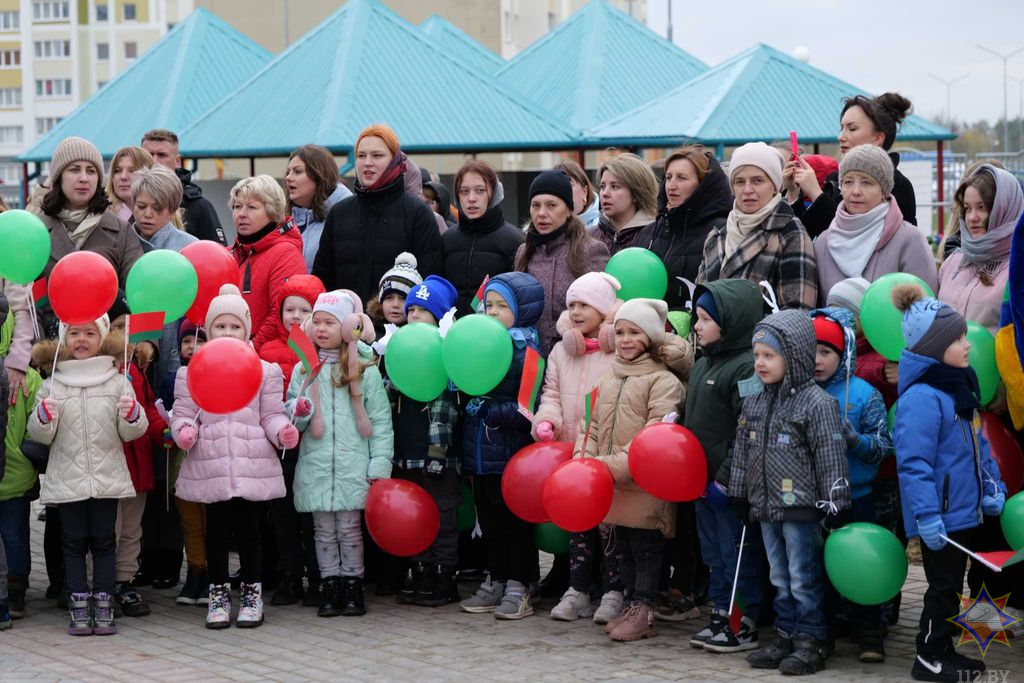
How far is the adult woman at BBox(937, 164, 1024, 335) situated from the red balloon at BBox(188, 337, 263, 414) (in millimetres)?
3218

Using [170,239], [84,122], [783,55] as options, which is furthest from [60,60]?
[170,239]

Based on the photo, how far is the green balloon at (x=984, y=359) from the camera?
598 centimetres

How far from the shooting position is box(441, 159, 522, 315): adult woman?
7.46m

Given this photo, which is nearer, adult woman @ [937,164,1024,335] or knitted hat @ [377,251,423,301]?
adult woman @ [937,164,1024,335]

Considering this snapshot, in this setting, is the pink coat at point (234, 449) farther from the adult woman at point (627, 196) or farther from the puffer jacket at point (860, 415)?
the puffer jacket at point (860, 415)

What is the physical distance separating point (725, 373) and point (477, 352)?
116 cm

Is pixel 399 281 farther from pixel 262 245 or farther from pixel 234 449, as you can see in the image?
pixel 234 449

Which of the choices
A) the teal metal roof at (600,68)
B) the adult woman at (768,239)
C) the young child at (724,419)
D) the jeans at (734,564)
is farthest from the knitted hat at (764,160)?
the teal metal roof at (600,68)

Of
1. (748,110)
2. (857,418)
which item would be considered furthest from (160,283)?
(748,110)

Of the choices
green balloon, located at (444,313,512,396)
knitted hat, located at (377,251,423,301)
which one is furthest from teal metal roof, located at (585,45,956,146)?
green balloon, located at (444,313,512,396)

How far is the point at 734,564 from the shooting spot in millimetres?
6168

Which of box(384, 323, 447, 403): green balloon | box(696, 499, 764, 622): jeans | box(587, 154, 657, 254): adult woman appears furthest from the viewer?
box(587, 154, 657, 254): adult woman

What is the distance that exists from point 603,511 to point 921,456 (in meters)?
1.43

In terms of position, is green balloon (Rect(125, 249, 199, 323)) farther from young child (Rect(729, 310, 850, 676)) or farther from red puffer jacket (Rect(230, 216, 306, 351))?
young child (Rect(729, 310, 850, 676))
